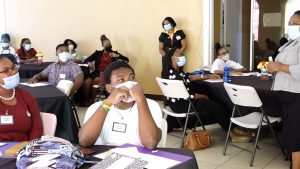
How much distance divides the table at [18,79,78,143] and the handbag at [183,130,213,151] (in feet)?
4.08

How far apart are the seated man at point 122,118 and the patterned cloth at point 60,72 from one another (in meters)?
2.72

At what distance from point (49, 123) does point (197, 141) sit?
1.93 m

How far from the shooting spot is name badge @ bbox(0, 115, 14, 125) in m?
2.26

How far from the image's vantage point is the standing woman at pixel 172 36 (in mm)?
6363

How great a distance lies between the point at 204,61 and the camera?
6379 mm

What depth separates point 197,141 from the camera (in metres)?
3.93

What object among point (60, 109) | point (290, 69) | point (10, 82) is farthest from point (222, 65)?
point (10, 82)

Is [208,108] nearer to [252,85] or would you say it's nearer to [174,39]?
[252,85]

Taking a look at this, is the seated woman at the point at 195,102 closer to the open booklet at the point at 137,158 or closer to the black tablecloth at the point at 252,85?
the black tablecloth at the point at 252,85

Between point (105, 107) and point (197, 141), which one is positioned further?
point (197, 141)

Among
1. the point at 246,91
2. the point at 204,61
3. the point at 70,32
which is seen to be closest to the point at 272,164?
the point at 246,91

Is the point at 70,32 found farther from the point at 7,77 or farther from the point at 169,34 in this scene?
the point at 7,77

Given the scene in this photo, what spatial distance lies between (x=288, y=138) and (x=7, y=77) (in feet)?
7.67

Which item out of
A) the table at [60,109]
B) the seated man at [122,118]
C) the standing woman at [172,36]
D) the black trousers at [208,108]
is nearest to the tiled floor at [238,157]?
the black trousers at [208,108]
